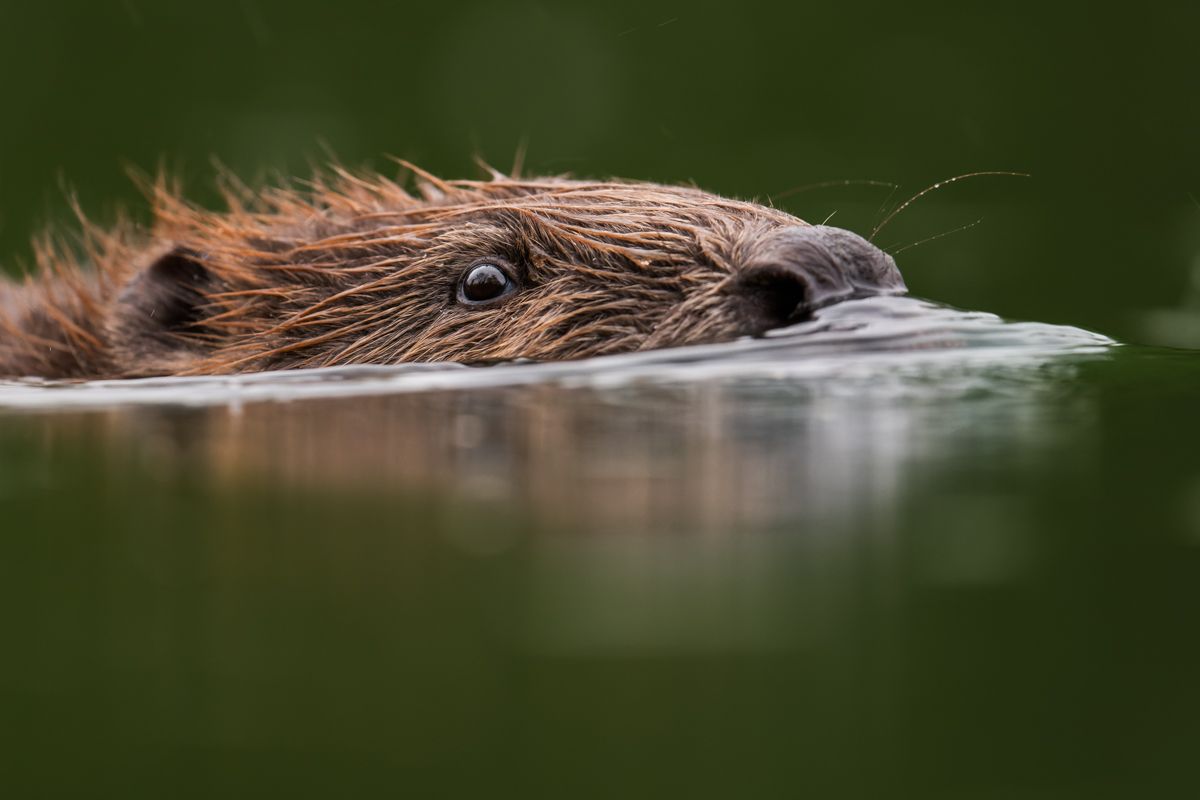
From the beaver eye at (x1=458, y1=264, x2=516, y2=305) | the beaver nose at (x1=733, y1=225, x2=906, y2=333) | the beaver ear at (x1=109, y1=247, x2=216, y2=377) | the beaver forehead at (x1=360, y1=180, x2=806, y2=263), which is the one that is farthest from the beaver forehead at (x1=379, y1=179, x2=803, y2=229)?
the beaver ear at (x1=109, y1=247, x2=216, y2=377)

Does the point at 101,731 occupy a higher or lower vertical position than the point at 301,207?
lower

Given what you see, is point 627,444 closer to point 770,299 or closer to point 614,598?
point 614,598

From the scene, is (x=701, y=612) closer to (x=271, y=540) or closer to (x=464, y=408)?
(x=271, y=540)

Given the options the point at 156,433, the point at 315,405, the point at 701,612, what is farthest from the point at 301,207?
the point at 701,612

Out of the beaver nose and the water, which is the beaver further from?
the water

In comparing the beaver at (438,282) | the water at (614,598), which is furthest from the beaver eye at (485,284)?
the water at (614,598)

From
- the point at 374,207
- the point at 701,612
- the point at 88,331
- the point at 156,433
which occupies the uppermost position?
the point at 374,207

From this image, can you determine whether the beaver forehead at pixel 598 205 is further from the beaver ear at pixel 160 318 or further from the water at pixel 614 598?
the water at pixel 614 598
